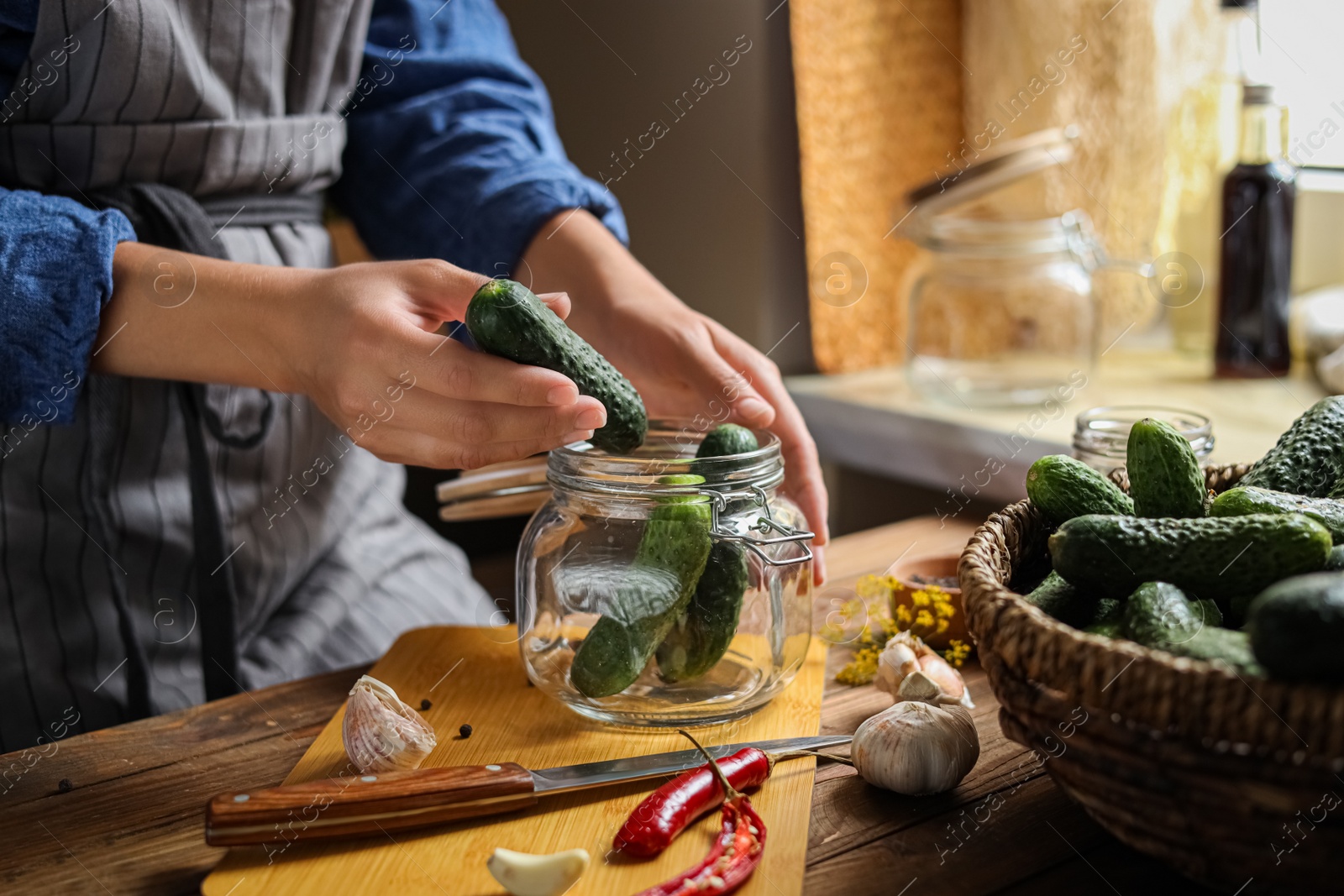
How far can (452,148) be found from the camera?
3.59ft

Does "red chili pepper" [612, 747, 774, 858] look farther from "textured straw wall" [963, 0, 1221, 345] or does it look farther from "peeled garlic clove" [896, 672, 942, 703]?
"textured straw wall" [963, 0, 1221, 345]

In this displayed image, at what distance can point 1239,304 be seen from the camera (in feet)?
5.22

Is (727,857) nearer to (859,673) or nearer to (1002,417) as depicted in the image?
(859,673)

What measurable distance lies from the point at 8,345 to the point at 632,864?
55cm

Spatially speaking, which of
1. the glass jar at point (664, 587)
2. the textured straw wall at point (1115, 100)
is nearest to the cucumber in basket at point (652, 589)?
the glass jar at point (664, 587)

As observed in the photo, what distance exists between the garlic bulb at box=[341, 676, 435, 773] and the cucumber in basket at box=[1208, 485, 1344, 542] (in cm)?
50

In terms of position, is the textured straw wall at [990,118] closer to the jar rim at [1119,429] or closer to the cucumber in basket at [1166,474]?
the jar rim at [1119,429]

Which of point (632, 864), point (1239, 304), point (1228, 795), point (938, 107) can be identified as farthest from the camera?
point (938, 107)

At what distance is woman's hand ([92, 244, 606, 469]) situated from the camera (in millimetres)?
696

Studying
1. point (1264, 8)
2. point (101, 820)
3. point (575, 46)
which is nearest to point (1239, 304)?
point (1264, 8)

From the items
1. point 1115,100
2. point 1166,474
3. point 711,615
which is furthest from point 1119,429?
point 1115,100

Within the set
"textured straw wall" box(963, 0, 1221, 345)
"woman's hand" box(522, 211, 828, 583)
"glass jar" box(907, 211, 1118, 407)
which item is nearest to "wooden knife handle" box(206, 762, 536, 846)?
"woman's hand" box(522, 211, 828, 583)

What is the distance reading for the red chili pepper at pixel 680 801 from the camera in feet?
2.00

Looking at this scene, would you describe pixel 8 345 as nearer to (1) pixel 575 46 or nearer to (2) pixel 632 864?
(2) pixel 632 864
